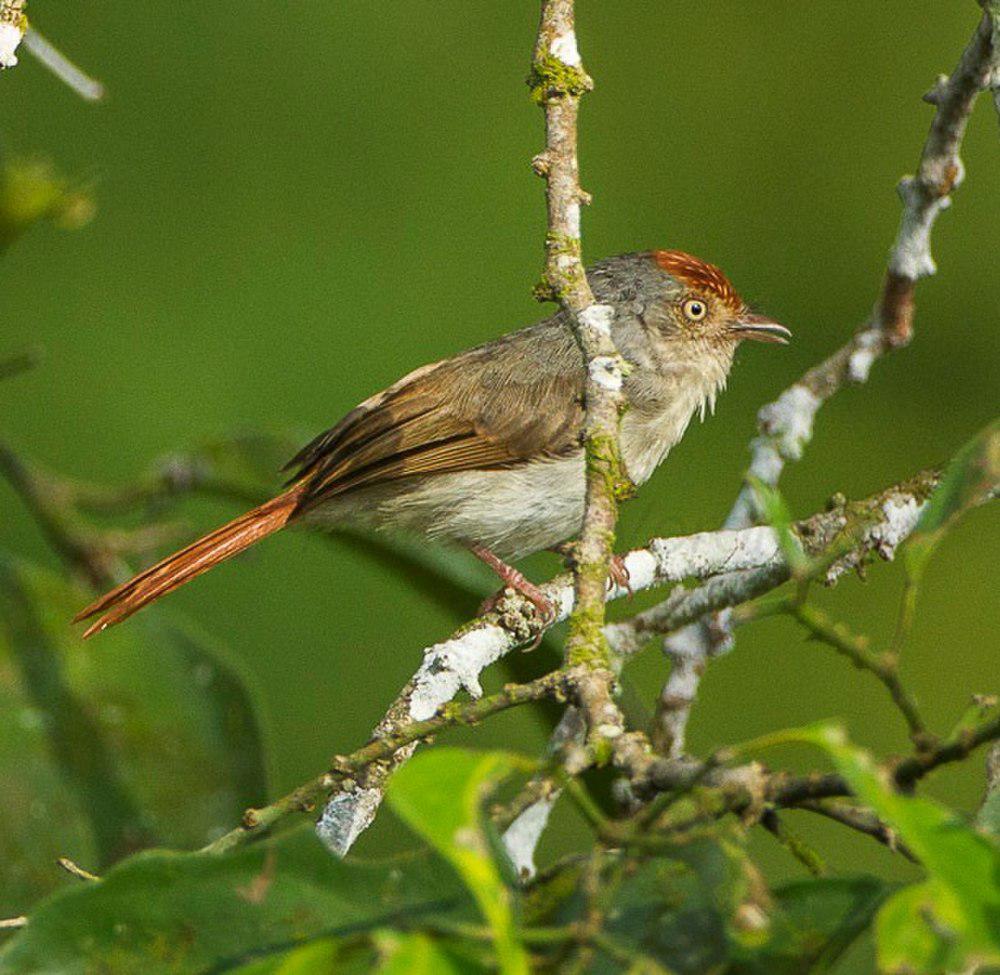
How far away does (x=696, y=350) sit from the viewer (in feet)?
13.5

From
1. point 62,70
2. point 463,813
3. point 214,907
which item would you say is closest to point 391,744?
point 214,907

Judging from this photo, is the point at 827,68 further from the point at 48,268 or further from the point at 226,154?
the point at 48,268

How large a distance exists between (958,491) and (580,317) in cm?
103

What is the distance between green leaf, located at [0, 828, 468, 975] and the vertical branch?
0.46 metres

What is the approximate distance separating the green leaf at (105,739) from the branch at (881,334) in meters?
0.99

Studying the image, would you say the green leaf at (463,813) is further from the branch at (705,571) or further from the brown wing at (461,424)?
the brown wing at (461,424)

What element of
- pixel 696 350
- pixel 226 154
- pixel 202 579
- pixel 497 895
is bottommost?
pixel 202 579

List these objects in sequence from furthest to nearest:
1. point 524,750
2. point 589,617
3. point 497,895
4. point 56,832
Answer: point 524,750 → point 56,832 → point 589,617 → point 497,895

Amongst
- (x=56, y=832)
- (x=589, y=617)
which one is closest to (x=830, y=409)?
(x=56, y=832)

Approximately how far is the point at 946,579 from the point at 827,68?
2031 mm

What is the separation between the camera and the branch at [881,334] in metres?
2.60

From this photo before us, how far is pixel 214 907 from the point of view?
1269mm

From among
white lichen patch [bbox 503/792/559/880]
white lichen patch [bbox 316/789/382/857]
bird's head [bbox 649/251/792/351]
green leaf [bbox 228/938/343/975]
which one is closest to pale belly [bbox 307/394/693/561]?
bird's head [bbox 649/251/792/351]

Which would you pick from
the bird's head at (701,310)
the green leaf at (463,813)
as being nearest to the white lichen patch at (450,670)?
the green leaf at (463,813)
